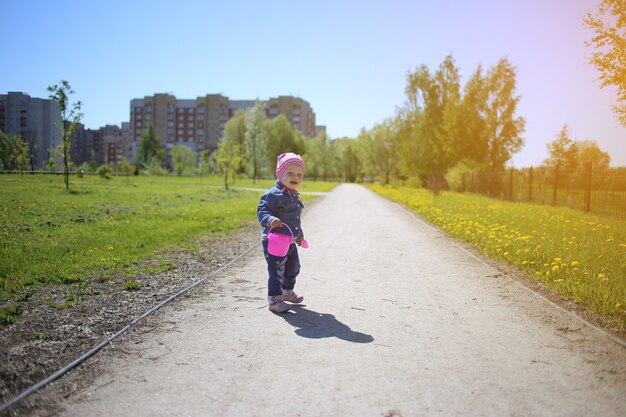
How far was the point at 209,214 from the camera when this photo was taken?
14.8m

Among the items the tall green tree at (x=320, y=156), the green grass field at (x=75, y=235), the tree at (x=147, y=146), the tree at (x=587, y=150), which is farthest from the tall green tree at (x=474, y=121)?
the tree at (x=147, y=146)

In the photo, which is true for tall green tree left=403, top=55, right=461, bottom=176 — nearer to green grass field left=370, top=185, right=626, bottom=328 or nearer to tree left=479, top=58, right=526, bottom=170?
tree left=479, top=58, right=526, bottom=170

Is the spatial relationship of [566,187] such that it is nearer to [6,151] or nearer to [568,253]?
[568,253]

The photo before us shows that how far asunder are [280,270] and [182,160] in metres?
82.0

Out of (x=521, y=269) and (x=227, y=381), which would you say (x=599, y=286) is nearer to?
(x=521, y=269)

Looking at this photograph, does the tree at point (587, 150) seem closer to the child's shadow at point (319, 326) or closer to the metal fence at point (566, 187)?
the metal fence at point (566, 187)

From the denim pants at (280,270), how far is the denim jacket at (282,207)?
0.22 meters

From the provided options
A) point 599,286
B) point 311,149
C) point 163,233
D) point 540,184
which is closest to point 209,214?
point 163,233

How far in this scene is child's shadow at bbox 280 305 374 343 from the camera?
3898 mm

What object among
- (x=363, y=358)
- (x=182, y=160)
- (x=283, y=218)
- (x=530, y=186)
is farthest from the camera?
(x=182, y=160)

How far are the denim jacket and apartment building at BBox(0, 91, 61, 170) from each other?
22.9ft

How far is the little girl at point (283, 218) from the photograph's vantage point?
4734mm

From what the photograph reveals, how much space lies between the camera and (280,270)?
4809 millimetres

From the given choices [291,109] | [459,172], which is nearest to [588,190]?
[459,172]
